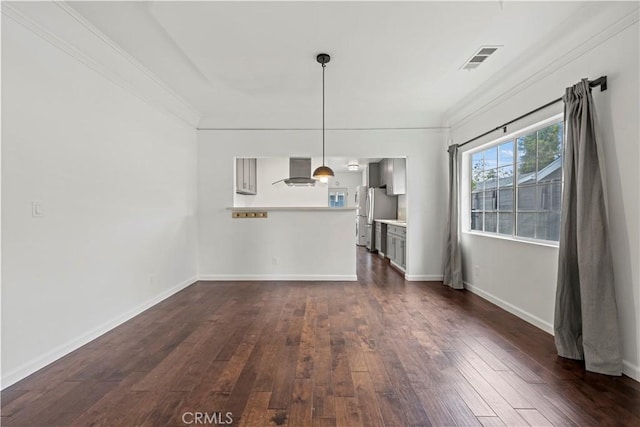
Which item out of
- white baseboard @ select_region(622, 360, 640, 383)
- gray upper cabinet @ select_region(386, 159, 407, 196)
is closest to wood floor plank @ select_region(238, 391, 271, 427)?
white baseboard @ select_region(622, 360, 640, 383)

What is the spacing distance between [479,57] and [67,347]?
4557 millimetres

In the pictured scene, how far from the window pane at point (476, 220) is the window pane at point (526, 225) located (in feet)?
2.69

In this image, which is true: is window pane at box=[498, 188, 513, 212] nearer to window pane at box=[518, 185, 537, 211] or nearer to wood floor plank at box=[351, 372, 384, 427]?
window pane at box=[518, 185, 537, 211]

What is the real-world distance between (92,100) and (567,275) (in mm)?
4359

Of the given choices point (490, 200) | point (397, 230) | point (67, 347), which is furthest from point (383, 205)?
point (67, 347)

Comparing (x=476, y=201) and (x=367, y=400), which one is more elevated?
(x=476, y=201)

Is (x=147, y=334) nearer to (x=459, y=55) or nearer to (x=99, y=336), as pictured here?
(x=99, y=336)

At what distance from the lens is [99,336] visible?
9.04 ft

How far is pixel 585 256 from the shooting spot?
2188mm

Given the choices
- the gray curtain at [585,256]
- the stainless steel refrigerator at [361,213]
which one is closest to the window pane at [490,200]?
the gray curtain at [585,256]

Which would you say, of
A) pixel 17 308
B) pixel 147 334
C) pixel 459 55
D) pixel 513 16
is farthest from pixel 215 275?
pixel 513 16

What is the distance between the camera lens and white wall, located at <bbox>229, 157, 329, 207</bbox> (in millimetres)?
7797

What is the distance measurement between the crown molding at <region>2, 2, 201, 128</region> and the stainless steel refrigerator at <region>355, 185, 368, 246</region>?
262 inches

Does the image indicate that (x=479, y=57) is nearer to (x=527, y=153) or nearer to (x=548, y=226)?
(x=527, y=153)
